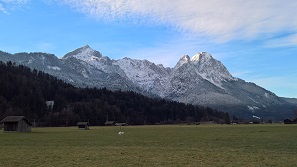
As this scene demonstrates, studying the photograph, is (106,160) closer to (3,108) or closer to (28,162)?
(28,162)

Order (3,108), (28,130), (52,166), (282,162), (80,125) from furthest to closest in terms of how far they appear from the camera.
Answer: (3,108) < (80,125) < (28,130) < (282,162) < (52,166)

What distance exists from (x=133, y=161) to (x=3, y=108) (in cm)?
17710

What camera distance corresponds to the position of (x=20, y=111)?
189 metres

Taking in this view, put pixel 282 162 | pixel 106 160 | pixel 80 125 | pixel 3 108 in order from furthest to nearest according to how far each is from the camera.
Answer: pixel 3 108 < pixel 80 125 < pixel 106 160 < pixel 282 162

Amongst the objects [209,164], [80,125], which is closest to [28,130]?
[80,125]

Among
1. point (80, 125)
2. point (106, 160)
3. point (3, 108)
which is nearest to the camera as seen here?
point (106, 160)

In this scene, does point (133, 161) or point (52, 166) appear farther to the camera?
point (133, 161)

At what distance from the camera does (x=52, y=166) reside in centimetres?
2564

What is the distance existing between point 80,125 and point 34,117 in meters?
57.8

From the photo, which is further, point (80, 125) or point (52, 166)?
point (80, 125)

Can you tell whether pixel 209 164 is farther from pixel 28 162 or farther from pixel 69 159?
pixel 28 162

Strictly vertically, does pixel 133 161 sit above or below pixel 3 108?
below

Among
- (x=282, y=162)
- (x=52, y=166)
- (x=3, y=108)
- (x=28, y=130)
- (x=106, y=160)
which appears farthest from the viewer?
(x=3, y=108)

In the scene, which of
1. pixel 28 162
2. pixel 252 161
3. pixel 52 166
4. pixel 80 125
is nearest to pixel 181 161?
pixel 252 161
